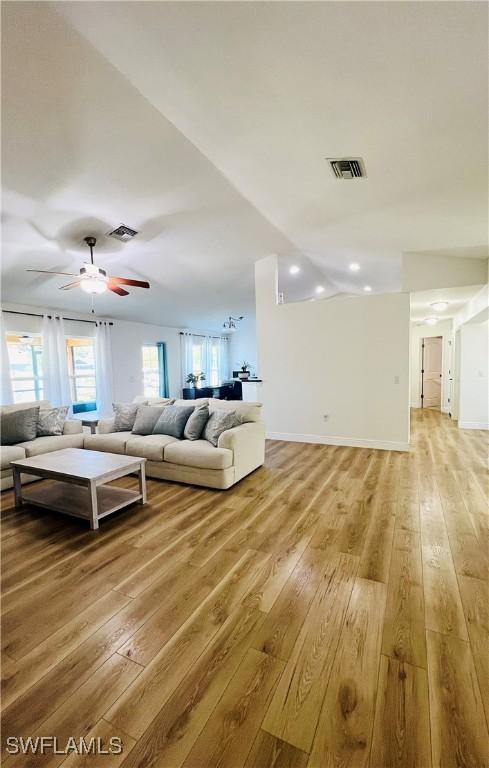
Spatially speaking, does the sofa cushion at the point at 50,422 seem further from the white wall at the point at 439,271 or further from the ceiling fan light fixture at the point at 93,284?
the white wall at the point at 439,271

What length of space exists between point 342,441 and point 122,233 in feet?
14.6

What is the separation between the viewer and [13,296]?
5.31 metres

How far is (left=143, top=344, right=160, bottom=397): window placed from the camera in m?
8.61

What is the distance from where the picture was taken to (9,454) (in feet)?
12.0

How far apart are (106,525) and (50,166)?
3153 millimetres

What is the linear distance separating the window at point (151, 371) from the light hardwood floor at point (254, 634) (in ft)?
18.7

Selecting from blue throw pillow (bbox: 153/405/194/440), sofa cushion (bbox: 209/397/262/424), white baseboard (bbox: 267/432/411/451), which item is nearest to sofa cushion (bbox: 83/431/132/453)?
blue throw pillow (bbox: 153/405/194/440)

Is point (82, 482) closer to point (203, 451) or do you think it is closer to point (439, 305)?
point (203, 451)

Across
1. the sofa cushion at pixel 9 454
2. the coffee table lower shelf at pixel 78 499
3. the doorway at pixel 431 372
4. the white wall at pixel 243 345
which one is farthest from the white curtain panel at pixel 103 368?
the doorway at pixel 431 372

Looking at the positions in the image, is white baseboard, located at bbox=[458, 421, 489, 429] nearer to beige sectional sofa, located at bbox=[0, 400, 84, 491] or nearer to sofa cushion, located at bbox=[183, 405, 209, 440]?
sofa cushion, located at bbox=[183, 405, 209, 440]

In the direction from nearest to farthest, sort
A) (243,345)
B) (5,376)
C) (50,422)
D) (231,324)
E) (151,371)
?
(50,422)
(5,376)
(151,371)
(231,324)
(243,345)

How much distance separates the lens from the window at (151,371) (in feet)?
28.2

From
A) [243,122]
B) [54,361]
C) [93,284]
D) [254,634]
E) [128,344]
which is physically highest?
[243,122]

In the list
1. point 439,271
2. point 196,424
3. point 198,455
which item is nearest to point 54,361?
point 196,424
